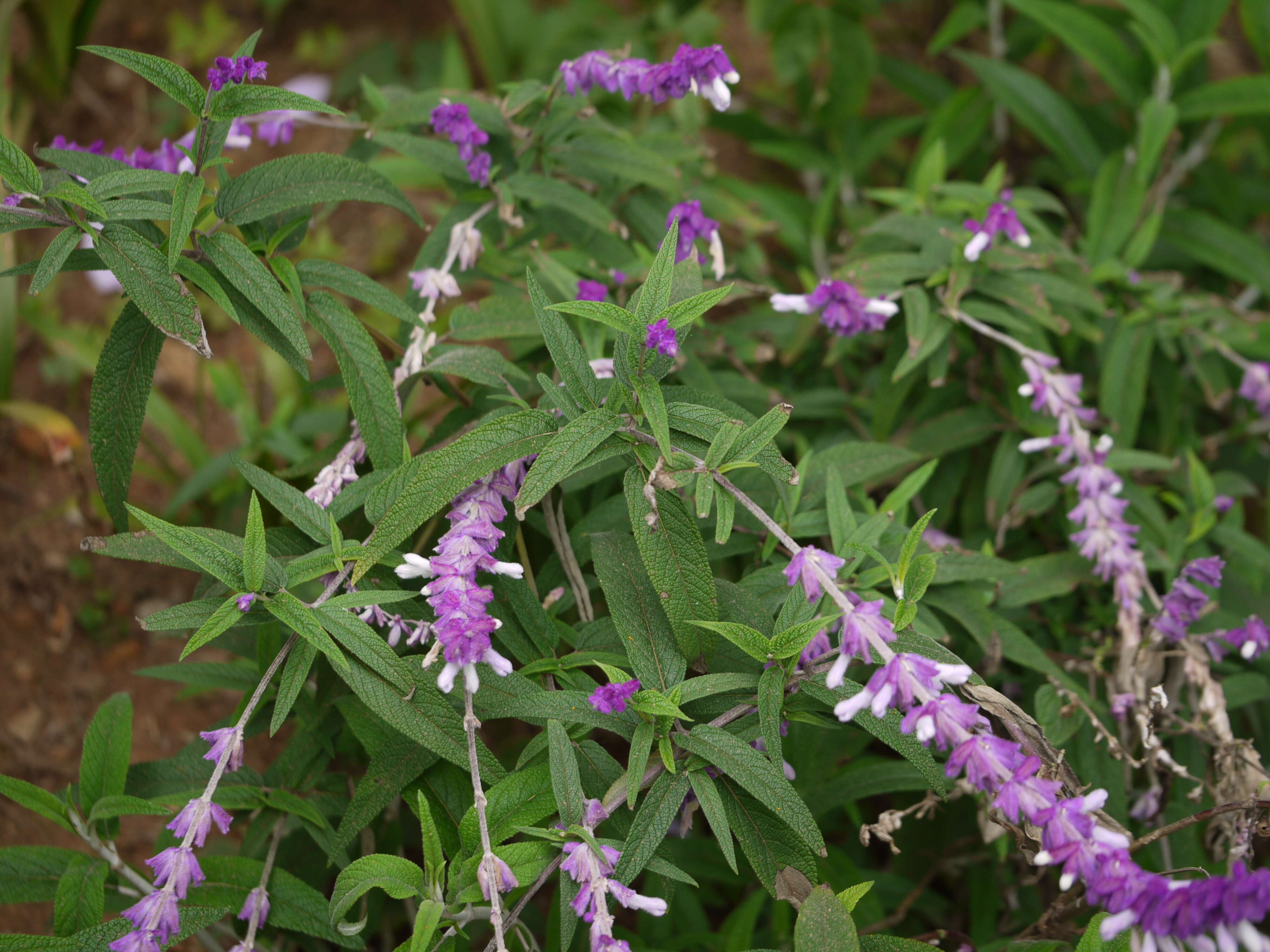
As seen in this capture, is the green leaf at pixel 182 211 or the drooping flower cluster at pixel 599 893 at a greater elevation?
the green leaf at pixel 182 211

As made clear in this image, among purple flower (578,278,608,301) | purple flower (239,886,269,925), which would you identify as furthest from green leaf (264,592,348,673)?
purple flower (578,278,608,301)

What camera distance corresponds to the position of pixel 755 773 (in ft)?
4.66

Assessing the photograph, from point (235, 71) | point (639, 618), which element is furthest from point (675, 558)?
point (235, 71)

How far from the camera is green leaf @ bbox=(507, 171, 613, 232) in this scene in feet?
6.79

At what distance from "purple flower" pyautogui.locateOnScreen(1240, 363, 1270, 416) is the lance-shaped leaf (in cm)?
182

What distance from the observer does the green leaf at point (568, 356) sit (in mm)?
1511

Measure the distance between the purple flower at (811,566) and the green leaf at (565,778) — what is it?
16.3 inches

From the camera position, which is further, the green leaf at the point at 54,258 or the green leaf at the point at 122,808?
the green leaf at the point at 122,808

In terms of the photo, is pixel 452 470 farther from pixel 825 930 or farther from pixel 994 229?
pixel 994 229

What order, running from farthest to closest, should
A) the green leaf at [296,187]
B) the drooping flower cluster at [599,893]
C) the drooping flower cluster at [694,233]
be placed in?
1. the drooping flower cluster at [694,233]
2. the green leaf at [296,187]
3. the drooping flower cluster at [599,893]

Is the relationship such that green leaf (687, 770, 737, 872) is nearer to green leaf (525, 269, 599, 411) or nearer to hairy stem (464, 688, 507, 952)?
hairy stem (464, 688, 507, 952)

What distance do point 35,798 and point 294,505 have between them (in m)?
0.68

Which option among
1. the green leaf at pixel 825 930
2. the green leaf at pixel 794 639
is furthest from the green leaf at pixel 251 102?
the green leaf at pixel 825 930

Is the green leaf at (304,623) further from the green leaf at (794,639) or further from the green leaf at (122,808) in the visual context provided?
the green leaf at (794,639)
